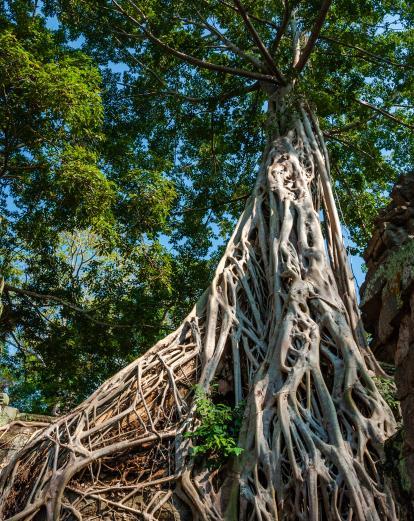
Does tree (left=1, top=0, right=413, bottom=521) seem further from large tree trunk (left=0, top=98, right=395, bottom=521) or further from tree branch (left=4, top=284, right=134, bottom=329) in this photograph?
tree branch (left=4, top=284, right=134, bottom=329)

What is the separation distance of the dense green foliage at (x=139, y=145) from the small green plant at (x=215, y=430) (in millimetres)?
2460

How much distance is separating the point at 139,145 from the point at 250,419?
5656mm

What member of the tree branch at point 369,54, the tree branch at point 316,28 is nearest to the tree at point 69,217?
the tree branch at point 316,28

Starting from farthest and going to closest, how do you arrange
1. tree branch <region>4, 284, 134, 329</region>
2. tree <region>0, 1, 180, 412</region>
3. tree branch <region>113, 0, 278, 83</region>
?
tree branch <region>4, 284, 134, 329</region>
tree branch <region>113, 0, 278, 83</region>
tree <region>0, 1, 180, 412</region>

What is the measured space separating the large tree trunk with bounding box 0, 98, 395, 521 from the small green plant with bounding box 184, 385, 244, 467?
0.24ft

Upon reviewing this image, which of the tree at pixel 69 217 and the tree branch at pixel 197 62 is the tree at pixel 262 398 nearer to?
the tree branch at pixel 197 62

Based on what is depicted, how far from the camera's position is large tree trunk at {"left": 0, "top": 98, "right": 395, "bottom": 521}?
3023 millimetres

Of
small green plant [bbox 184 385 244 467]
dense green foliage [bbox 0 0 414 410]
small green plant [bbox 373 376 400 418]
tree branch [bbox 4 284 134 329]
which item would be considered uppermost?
dense green foliage [bbox 0 0 414 410]

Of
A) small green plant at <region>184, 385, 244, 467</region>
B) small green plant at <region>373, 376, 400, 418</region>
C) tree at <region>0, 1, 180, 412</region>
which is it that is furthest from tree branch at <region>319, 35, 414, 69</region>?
small green plant at <region>184, 385, 244, 467</region>

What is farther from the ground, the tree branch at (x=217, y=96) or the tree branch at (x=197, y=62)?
the tree branch at (x=217, y=96)

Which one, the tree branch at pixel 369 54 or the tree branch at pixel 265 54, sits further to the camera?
the tree branch at pixel 369 54

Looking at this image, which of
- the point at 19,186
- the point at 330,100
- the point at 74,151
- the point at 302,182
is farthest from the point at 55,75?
the point at 330,100

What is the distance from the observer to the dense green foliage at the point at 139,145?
5434 mm

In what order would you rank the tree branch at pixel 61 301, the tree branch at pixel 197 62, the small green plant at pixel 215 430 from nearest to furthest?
1. the small green plant at pixel 215 430
2. the tree branch at pixel 197 62
3. the tree branch at pixel 61 301
